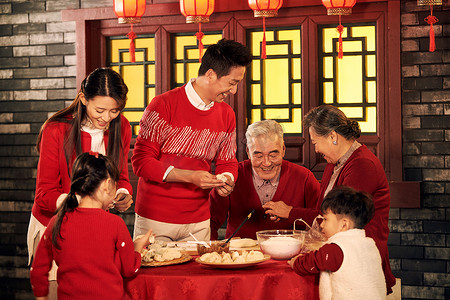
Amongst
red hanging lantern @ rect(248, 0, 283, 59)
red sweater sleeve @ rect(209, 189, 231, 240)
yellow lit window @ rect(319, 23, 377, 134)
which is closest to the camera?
red sweater sleeve @ rect(209, 189, 231, 240)

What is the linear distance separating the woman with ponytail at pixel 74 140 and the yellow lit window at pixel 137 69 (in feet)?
8.81

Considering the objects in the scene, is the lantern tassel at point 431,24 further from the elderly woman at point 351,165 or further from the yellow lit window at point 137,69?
the yellow lit window at point 137,69

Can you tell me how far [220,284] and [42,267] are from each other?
2.34ft

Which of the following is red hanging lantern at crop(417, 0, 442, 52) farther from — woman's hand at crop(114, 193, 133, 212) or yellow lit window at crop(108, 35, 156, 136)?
woman's hand at crop(114, 193, 133, 212)

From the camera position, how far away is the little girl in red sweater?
248 centimetres

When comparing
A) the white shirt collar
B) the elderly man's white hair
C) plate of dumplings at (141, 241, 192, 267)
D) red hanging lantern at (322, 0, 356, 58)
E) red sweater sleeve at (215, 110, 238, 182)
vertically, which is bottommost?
plate of dumplings at (141, 241, 192, 267)

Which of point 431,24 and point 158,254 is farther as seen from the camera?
point 431,24

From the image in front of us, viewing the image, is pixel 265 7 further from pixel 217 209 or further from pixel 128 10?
pixel 217 209

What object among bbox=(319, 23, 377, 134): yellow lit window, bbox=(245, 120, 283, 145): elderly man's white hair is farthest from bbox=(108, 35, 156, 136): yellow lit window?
bbox=(245, 120, 283, 145): elderly man's white hair

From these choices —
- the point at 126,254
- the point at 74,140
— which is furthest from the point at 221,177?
the point at 126,254

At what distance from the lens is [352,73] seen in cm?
536

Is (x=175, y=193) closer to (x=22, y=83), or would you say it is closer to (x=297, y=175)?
(x=297, y=175)

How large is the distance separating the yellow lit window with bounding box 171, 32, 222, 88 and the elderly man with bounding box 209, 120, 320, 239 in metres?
1.99

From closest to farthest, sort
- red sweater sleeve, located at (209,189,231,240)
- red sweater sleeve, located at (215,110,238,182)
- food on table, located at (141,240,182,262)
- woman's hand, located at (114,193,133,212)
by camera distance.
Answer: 1. food on table, located at (141,240,182,262)
2. woman's hand, located at (114,193,133,212)
3. red sweater sleeve, located at (215,110,238,182)
4. red sweater sleeve, located at (209,189,231,240)
